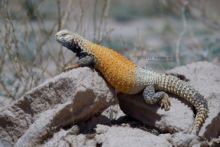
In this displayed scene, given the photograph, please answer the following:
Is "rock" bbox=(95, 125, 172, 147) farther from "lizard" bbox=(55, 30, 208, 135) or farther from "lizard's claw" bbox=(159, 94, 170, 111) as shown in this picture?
"lizard" bbox=(55, 30, 208, 135)

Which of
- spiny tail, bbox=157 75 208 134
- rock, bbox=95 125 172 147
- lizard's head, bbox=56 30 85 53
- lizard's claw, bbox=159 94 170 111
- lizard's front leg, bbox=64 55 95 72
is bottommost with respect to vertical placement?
rock, bbox=95 125 172 147

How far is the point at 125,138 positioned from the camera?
426 cm

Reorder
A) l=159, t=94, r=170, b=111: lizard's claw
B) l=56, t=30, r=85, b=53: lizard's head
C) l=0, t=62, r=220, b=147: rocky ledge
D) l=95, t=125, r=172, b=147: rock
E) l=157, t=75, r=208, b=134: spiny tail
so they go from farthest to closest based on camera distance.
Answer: l=56, t=30, r=85, b=53: lizard's head < l=159, t=94, r=170, b=111: lizard's claw < l=157, t=75, r=208, b=134: spiny tail < l=0, t=62, r=220, b=147: rocky ledge < l=95, t=125, r=172, b=147: rock

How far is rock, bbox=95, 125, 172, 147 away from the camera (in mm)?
4142

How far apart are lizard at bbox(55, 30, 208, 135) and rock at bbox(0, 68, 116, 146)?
0.18 meters

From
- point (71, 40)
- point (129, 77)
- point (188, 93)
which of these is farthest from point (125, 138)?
point (71, 40)

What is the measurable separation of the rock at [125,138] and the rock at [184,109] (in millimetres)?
344

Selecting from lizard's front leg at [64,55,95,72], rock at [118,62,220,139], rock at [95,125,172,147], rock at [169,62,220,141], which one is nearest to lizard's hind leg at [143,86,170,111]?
rock at [118,62,220,139]

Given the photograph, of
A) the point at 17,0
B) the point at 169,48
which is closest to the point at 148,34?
the point at 169,48

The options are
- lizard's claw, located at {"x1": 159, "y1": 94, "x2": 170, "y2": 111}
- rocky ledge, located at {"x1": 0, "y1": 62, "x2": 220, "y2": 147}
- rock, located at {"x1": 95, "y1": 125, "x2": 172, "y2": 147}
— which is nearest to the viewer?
rock, located at {"x1": 95, "y1": 125, "x2": 172, "y2": 147}

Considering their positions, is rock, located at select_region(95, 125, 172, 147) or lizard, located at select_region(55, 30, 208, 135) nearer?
rock, located at select_region(95, 125, 172, 147)

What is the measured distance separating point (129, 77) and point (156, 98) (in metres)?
0.57

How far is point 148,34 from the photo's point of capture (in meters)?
16.4

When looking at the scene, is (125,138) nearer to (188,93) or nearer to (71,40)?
(188,93)
